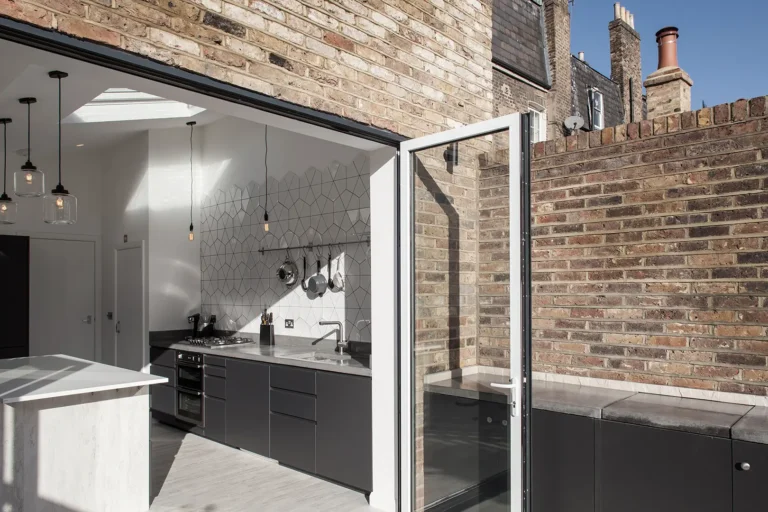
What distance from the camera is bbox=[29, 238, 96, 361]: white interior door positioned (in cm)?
661

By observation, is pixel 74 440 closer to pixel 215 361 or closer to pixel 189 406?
pixel 215 361

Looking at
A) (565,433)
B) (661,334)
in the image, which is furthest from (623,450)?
(661,334)

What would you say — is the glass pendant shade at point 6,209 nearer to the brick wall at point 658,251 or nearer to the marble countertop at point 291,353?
the marble countertop at point 291,353

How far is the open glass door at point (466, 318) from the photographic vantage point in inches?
102

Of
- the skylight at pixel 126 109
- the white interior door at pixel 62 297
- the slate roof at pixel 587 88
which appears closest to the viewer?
the skylight at pixel 126 109

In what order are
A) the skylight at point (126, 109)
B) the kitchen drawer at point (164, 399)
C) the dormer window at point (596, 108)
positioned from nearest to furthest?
the skylight at point (126, 109), the kitchen drawer at point (164, 399), the dormer window at point (596, 108)

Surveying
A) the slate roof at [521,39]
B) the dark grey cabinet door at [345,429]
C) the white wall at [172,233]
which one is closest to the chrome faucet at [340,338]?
the dark grey cabinet door at [345,429]

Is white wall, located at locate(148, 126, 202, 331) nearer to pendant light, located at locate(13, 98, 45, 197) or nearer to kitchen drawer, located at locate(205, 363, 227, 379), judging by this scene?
kitchen drawer, located at locate(205, 363, 227, 379)

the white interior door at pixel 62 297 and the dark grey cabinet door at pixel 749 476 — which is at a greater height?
the white interior door at pixel 62 297

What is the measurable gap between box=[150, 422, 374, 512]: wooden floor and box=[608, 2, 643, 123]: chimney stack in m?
10.8

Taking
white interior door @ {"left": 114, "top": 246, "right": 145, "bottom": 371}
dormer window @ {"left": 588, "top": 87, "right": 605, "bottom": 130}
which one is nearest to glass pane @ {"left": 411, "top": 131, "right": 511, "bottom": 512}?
white interior door @ {"left": 114, "top": 246, "right": 145, "bottom": 371}

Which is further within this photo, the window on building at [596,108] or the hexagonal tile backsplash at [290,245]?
the window on building at [596,108]

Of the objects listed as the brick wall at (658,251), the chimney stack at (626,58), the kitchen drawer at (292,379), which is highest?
the chimney stack at (626,58)

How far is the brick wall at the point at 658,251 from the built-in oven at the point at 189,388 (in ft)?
10.3
